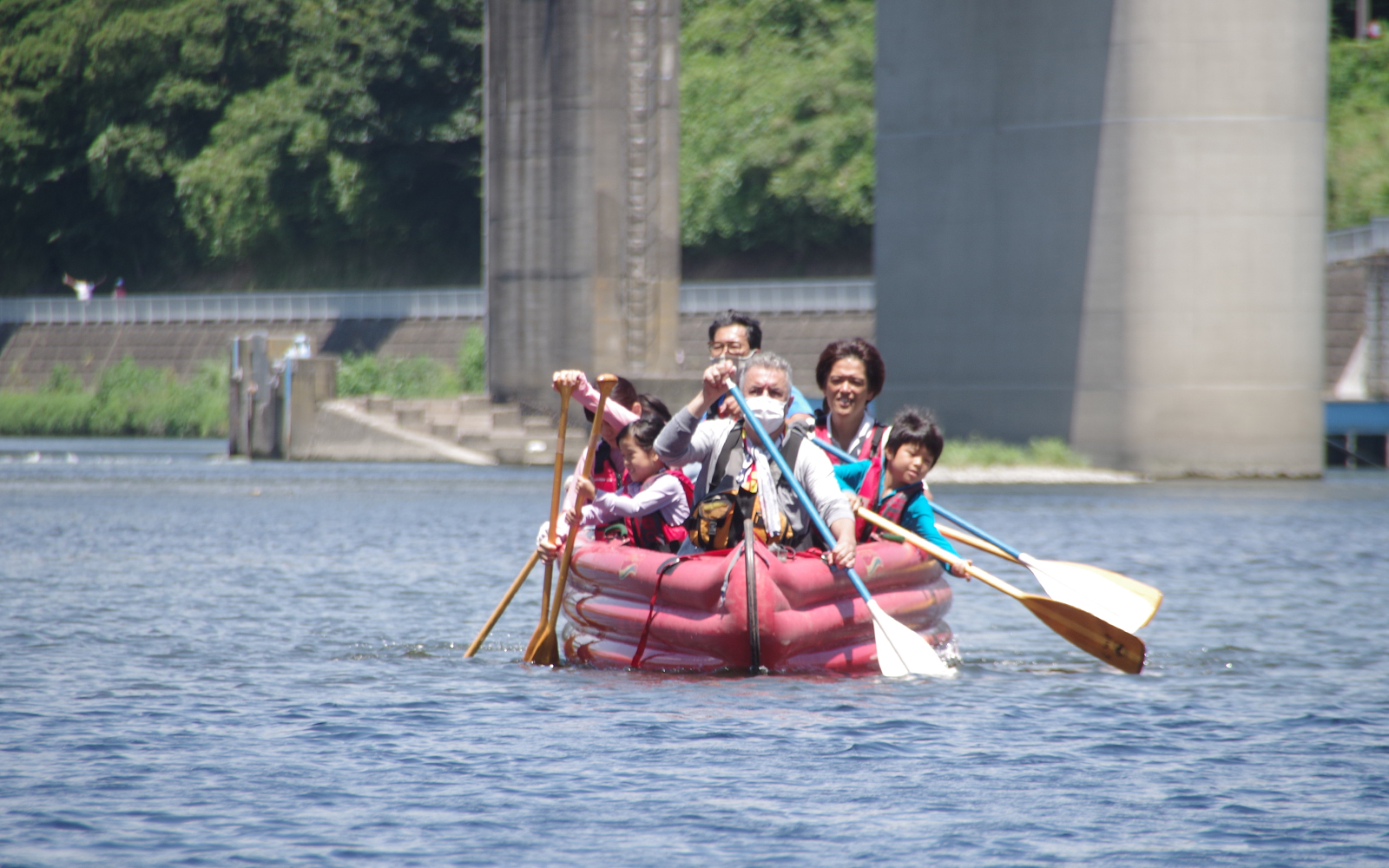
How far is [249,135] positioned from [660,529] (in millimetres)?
48911

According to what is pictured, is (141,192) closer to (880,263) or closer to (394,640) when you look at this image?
(880,263)

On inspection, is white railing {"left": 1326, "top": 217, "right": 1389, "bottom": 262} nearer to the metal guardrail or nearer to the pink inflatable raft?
the metal guardrail

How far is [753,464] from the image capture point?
31.4ft

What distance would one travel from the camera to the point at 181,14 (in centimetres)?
5772

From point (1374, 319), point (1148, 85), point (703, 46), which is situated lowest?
point (1374, 319)

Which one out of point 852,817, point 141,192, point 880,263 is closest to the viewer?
point 852,817

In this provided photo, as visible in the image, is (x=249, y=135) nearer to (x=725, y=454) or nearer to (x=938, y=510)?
(x=938, y=510)

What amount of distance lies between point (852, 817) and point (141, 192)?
55.9m

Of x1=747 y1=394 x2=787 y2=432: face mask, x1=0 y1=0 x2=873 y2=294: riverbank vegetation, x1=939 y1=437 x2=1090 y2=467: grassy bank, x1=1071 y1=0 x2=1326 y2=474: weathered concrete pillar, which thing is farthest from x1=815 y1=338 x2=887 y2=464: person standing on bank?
x1=0 y1=0 x2=873 y2=294: riverbank vegetation

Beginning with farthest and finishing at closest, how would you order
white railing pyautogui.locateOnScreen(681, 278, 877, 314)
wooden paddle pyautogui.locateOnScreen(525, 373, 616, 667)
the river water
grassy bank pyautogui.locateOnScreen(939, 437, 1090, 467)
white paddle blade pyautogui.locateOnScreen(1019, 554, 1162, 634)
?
white railing pyautogui.locateOnScreen(681, 278, 877, 314) < grassy bank pyautogui.locateOnScreen(939, 437, 1090, 467) < white paddle blade pyautogui.locateOnScreen(1019, 554, 1162, 634) < wooden paddle pyautogui.locateOnScreen(525, 373, 616, 667) < the river water

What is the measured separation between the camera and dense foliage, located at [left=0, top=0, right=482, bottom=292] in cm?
5550

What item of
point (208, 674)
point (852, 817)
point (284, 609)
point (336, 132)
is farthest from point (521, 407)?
point (852, 817)

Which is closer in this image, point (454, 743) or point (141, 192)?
point (454, 743)

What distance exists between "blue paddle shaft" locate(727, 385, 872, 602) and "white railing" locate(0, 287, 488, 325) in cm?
4175
